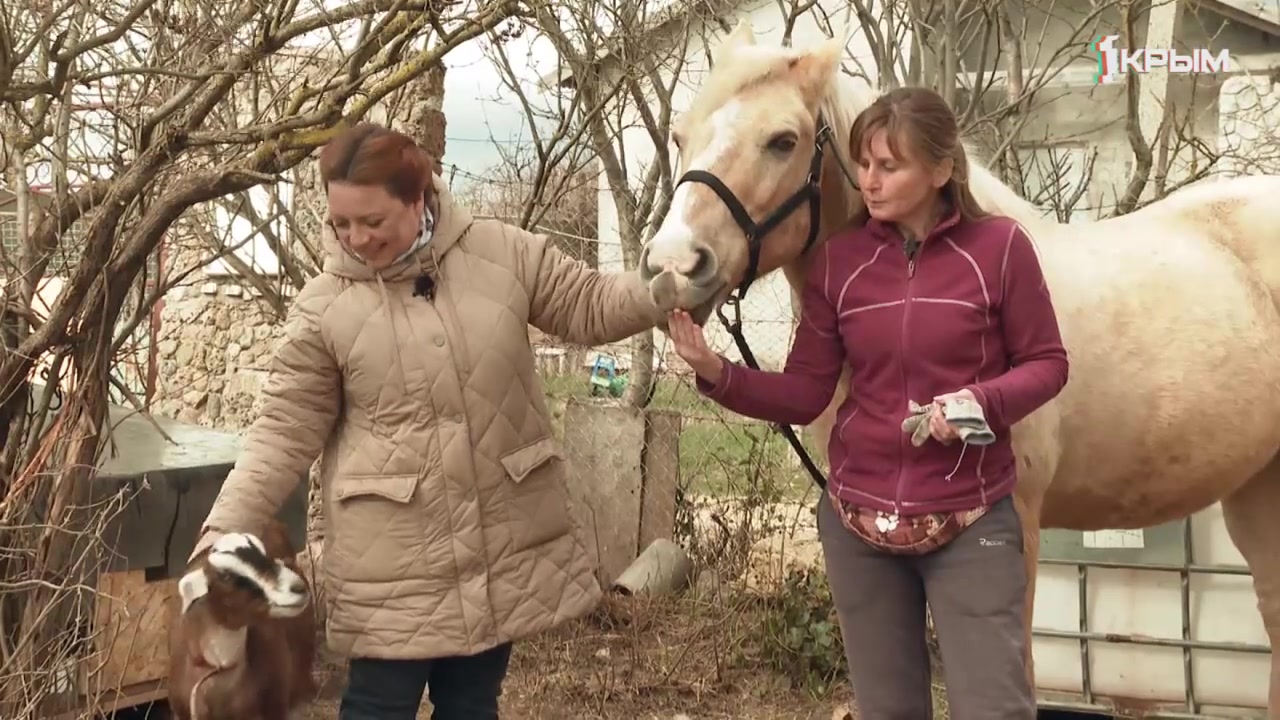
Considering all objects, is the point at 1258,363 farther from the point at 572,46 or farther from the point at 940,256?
the point at 572,46

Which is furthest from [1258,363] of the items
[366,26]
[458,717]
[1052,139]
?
[1052,139]

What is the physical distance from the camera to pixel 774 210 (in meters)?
2.13

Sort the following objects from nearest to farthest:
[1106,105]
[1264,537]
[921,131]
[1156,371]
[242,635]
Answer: [921,131], [1156,371], [242,635], [1264,537], [1106,105]

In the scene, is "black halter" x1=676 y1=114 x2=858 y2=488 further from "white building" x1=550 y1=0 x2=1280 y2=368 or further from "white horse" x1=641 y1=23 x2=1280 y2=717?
"white building" x1=550 y1=0 x2=1280 y2=368

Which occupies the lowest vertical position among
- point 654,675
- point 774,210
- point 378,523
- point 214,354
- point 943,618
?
point 654,675

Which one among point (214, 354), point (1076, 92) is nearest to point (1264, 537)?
point (214, 354)

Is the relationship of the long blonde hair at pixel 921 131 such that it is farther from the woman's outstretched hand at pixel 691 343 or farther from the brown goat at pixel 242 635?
the brown goat at pixel 242 635

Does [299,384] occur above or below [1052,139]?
below

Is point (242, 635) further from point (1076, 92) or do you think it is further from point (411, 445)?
point (1076, 92)

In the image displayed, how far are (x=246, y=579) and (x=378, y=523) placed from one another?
294mm

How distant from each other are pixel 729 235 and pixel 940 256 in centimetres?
40

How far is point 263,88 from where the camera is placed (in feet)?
16.5

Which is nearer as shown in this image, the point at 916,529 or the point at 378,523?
the point at 916,529

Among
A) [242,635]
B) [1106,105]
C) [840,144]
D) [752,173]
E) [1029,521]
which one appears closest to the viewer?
[752,173]
